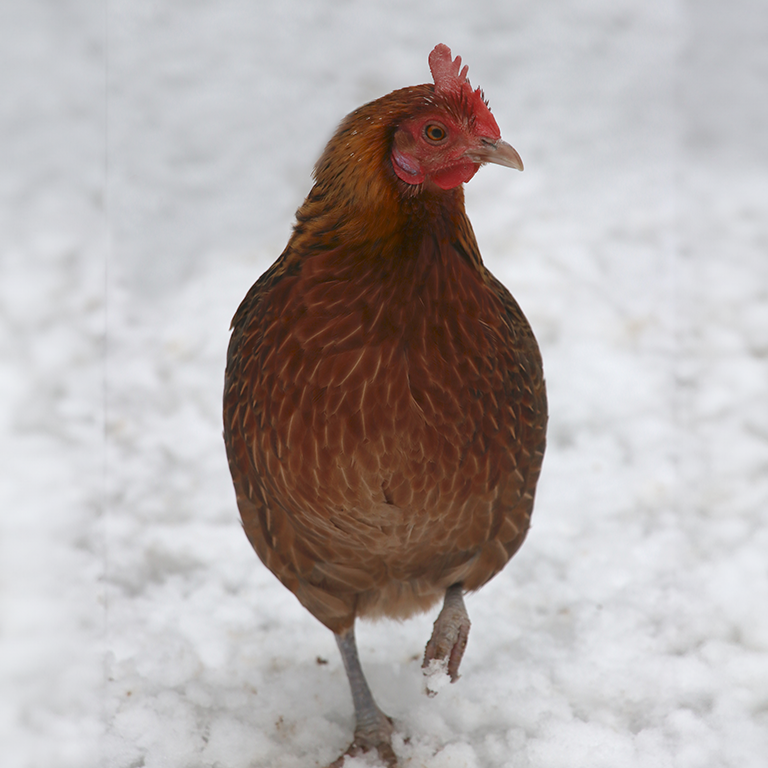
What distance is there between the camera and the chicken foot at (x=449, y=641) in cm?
136

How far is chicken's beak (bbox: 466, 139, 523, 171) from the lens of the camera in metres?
1.14

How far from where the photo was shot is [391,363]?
1.20 m

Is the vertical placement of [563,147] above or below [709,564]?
above

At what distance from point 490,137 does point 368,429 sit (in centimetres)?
45

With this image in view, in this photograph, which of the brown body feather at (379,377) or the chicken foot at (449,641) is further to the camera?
the chicken foot at (449,641)

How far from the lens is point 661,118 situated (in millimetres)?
2730

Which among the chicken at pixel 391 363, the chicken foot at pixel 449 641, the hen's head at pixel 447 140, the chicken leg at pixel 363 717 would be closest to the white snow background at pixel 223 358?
the chicken leg at pixel 363 717

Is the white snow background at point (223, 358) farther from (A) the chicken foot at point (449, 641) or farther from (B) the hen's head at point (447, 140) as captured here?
(B) the hen's head at point (447, 140)

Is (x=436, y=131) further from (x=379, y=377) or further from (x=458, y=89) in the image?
(x=379, y=377)

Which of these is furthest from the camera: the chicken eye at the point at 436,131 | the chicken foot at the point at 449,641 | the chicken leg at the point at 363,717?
the chicken leg at the point at 363,717

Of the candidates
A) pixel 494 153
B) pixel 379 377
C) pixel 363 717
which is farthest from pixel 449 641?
pixel 494 153

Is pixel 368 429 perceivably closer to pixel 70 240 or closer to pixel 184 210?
pixel 184 210

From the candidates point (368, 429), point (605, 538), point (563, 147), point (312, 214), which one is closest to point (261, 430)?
point (368, 429)

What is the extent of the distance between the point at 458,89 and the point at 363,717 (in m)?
1.16
